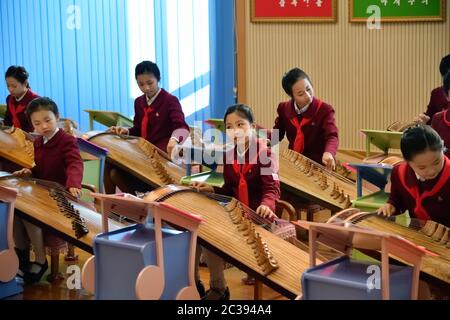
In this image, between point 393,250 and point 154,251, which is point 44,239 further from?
point 393,250

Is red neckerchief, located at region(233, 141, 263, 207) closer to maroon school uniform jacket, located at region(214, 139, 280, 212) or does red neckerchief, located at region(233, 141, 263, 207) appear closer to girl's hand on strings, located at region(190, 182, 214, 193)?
maroon school uniform jacket, located at region(214, 139, 280, 212)

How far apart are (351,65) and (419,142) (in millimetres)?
3915

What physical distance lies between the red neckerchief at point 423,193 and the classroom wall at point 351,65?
335 centimetres

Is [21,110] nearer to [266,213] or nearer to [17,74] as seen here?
[17,74]

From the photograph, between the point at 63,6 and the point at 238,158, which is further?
the point at 63,6

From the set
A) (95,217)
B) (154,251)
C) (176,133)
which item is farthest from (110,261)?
(176,133)

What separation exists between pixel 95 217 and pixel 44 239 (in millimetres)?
608

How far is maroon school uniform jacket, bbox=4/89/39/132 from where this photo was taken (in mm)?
6273

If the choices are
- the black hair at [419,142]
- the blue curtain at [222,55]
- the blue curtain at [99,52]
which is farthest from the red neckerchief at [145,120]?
the black hair at [419,142]

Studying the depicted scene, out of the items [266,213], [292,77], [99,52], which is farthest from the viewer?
[99,52]

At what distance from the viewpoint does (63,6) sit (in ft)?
25.4

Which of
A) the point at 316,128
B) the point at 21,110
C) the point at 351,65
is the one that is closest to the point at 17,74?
the point at 21,110

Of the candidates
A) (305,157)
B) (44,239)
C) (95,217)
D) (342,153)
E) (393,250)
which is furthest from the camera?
(342,153)

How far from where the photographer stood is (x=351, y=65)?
7.12 meters
